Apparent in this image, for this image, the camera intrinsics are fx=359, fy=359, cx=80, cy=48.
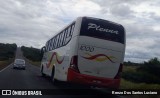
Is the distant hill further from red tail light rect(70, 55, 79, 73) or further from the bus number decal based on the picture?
red tail light rect(70, 55, 79, 73)

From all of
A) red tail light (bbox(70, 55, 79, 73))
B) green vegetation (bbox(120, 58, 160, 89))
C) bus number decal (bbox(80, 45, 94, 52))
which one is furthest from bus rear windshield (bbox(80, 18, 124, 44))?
green vegetation (bbox(120, 58, 160, 89))

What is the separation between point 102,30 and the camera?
16906 mm

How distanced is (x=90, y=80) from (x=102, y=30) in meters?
2.42

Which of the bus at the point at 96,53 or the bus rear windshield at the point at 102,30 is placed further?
the bus rear windshield at the point at 102,30

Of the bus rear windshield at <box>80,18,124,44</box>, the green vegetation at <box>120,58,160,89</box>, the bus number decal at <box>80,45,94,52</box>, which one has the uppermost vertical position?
the bus rear windshield at <box>80,18,124,44</box>

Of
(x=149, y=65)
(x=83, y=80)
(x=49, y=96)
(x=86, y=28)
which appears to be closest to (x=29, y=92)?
(x=49, y=96)

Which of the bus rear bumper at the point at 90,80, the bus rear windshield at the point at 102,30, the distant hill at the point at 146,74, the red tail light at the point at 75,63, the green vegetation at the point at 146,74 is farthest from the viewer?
the distant hill at the point at 146,74

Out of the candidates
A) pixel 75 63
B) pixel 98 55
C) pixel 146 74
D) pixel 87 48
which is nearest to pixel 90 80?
pixel 75 63

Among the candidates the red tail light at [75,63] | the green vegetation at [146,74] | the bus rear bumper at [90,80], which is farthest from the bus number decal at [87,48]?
the green vegetation at [146,74]

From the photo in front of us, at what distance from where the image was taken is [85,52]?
1653cm

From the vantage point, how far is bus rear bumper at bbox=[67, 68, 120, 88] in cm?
1633

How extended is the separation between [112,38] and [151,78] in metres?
29.1

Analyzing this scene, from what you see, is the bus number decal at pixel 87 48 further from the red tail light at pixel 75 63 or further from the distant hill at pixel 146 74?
the distant hill at pixel 146 74

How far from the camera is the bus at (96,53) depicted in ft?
54.0
